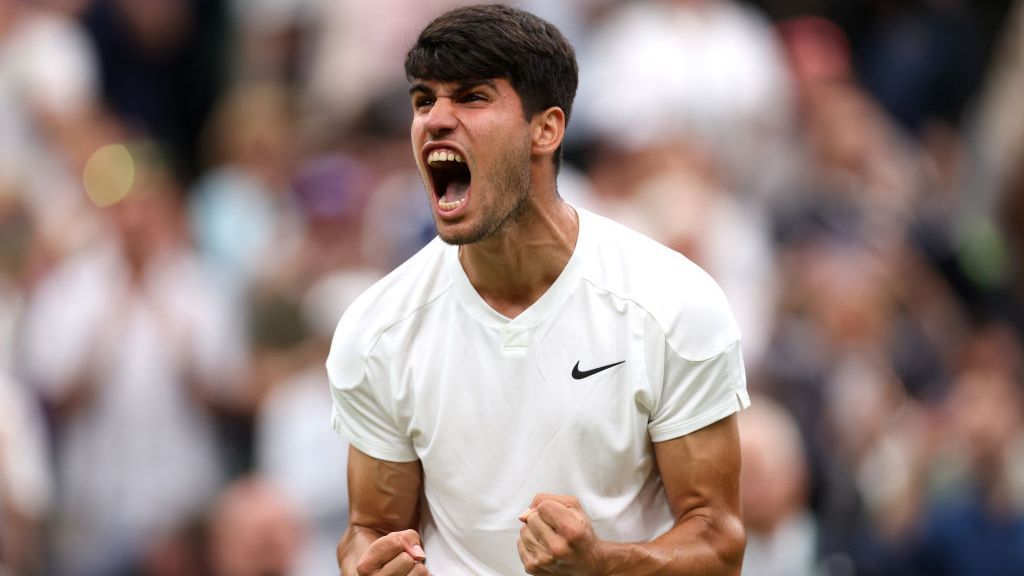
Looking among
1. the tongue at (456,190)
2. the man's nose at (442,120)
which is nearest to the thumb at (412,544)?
the tongue at (456,190)

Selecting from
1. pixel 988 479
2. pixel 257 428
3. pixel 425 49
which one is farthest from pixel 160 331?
pixel 425 49

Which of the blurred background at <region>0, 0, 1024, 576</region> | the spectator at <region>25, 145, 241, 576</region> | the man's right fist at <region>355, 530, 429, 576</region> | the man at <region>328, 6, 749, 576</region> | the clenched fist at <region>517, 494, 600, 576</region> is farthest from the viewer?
the spectator at <region>25, 145, 241, 576</region>

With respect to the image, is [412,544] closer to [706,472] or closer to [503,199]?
[706,472]

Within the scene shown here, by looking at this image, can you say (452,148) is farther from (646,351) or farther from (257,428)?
(257,428)

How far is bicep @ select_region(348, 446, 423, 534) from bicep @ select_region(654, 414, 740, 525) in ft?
2.31

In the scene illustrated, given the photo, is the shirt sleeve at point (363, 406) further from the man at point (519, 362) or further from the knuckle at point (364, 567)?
the knuckle at point (364, 567)

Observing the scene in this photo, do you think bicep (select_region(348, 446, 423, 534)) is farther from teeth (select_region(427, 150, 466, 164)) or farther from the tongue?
teeth (select_region(427, 150, 466, 164))

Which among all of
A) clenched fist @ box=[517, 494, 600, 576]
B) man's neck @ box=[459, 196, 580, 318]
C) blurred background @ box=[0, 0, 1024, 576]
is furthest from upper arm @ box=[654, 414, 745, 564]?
blurred background @ box=[0, 0, 1024, 576]

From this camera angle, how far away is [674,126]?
9.60 m

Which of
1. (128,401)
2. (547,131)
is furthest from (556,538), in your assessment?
(128,401)

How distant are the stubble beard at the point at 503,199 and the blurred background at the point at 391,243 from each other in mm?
2909

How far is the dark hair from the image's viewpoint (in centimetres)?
454

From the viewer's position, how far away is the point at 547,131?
4.72 meters

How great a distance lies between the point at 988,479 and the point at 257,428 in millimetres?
3310
